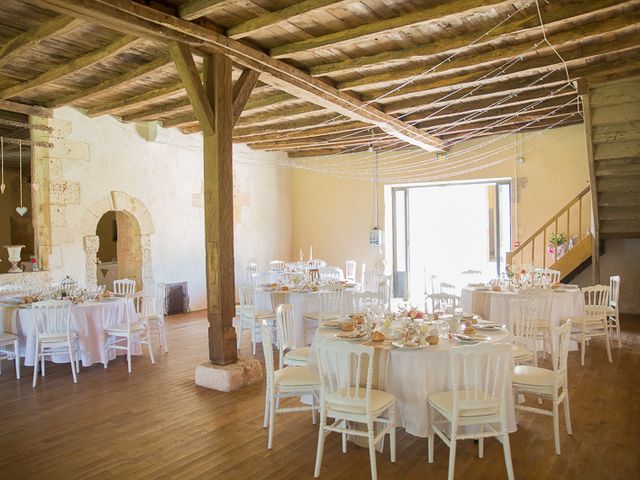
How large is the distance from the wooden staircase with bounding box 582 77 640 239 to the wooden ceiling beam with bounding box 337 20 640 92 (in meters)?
0.65

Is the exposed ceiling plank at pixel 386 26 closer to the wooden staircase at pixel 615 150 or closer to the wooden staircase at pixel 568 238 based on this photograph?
the wooden staircase at pixel 615 150

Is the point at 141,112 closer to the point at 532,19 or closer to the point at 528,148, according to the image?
the point at 532,19

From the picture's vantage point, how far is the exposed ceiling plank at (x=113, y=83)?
5836mm

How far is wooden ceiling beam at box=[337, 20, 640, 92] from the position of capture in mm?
4855

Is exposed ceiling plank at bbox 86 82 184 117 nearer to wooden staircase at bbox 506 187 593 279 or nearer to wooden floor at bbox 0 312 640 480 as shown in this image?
wooden floor at bbox 0 312 640 480

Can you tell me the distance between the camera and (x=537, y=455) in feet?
11.2

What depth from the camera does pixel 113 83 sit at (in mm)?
6547

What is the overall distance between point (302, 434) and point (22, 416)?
2.47m

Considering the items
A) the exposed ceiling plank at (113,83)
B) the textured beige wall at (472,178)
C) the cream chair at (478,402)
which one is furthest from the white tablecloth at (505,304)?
the exposed ceiling plank at (113,83)

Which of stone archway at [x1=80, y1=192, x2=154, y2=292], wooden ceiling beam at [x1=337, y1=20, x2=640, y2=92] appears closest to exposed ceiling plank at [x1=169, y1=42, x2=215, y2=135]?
wooden ceiling beam at [x1=337, y1=20, x2=640, y2=92]

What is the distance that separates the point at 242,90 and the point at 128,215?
4.67 m

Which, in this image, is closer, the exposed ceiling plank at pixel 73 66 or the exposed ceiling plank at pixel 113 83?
the exposed ceiling plank at pixel 73 66

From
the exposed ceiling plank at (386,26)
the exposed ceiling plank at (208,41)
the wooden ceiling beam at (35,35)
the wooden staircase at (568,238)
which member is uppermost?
the wooden ceiling beam at (35,35)

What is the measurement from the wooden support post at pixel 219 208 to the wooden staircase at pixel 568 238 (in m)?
4.99
